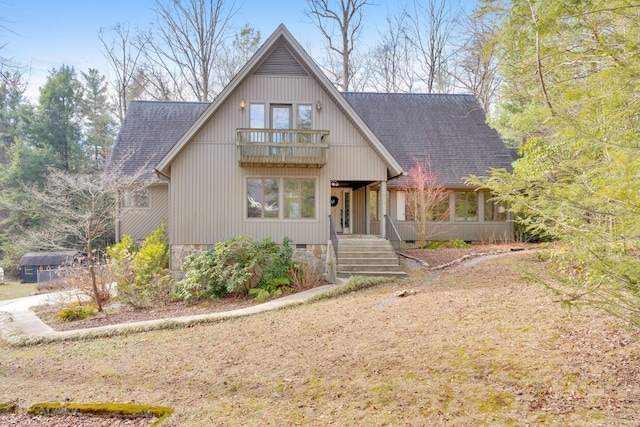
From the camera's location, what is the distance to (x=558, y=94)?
474cm

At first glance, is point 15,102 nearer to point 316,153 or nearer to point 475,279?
point 316,153

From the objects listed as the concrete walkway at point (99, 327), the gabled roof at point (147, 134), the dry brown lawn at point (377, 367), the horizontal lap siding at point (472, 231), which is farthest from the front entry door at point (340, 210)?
the dry brown lawn at point (377, 367)

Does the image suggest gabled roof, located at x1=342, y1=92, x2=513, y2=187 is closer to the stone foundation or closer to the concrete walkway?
the stone foundation

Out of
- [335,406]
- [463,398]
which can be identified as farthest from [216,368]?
[463,398]

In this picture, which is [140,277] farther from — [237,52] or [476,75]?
[476,75]

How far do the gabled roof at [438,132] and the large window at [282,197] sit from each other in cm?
623

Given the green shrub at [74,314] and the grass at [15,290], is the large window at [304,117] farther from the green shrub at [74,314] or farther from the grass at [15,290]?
the grass at [15,290]

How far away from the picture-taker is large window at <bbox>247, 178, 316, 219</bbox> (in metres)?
12.0

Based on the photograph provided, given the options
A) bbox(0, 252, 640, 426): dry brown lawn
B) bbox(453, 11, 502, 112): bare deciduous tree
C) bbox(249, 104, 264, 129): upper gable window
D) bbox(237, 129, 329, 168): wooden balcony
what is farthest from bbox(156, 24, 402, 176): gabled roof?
bbox(453, 11, 502, 112): bare deciduous tree

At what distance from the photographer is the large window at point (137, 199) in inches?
633

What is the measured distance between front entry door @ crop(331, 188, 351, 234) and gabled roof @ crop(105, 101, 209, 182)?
7.19 metres

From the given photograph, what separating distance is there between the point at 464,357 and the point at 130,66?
2892 centimetres

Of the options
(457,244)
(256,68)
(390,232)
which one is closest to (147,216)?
(256,68)

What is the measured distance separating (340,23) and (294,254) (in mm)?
18801
